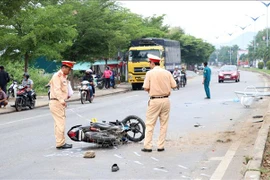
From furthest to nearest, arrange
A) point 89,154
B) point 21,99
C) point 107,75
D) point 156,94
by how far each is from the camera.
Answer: point 107,75
point 21,99
point 156,94
point 89,154

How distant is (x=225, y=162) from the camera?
29.7 feet

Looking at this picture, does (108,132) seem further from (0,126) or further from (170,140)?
(0,126)

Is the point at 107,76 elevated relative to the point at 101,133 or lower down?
elevated

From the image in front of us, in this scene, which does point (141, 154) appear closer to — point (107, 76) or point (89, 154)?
point (89, 154)

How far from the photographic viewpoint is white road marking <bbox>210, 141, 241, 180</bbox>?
7.99 meters

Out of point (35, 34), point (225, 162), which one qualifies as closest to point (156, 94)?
point (225, 162)

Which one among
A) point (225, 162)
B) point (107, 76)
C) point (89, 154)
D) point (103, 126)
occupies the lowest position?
point (225, 162)

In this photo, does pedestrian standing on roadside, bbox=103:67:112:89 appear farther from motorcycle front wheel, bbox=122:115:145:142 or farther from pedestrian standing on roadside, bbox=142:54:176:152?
pedestrian standing on roadside, bbox=142:54:176:152

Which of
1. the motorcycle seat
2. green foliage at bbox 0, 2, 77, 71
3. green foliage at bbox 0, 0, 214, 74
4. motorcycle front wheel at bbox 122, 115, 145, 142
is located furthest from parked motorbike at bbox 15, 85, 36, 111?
the motorcycle seat

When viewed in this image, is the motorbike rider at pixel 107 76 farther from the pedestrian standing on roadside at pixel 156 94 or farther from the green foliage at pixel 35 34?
the pedestrian standing on roadside at pixel 156 94

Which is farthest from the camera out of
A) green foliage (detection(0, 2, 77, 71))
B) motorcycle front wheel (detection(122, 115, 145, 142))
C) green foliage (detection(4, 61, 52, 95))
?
green foliage (detection(4, 61, 52, 95))

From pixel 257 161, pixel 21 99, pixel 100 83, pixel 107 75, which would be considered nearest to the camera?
pixel 257 161

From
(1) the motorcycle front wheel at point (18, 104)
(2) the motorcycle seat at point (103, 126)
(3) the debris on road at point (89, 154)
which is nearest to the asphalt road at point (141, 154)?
(3) the debris on road at point (89, 154)

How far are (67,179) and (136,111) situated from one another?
435 inches
